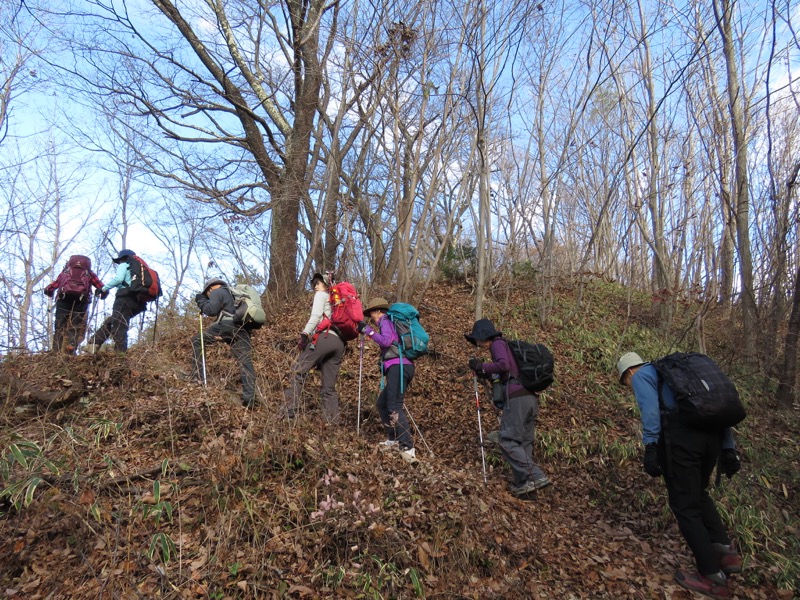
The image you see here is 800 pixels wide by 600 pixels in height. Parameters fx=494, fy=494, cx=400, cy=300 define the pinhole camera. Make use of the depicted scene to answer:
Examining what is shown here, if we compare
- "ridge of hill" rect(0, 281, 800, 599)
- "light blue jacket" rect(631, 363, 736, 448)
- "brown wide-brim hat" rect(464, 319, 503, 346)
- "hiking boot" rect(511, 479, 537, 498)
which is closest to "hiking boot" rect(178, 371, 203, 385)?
"ridge of hill" rect(0, 281, 800, 599)

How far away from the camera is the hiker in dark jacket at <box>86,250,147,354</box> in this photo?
6.74 meters

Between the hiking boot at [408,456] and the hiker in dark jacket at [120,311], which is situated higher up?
the hiker in dark jacket at [120,311]

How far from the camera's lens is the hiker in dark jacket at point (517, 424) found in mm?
5422

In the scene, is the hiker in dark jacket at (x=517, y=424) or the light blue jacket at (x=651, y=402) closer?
the light blue jacket at (x=651, y=402)

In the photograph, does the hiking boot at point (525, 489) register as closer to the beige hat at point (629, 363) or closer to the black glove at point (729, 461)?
the beige hat at point (629, 363)

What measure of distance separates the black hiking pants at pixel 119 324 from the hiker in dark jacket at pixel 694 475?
21.0 ft

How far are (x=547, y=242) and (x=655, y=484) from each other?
5.62 m

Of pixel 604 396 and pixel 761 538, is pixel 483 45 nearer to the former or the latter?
pixel 604 396

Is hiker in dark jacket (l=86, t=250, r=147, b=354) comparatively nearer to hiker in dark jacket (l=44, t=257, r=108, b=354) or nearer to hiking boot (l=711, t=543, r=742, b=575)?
hiker in dark jacket (l=44, t=257, r=108, b=354)

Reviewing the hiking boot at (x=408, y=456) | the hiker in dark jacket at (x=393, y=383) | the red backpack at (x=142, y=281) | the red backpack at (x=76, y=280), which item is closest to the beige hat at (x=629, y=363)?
the hiking boot at (x=408, y=456)

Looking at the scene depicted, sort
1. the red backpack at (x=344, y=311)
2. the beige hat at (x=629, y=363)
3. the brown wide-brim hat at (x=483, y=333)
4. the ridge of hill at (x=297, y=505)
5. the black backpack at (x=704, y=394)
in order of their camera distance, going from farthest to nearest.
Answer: the red backpack at (x=344, y=311), the brown wide-brim hat at (x=483, y=333), the beige hat at (x=629, y=363), the black backpack at (x=704, y=394), the ridge of hill at (x=297, y=505)

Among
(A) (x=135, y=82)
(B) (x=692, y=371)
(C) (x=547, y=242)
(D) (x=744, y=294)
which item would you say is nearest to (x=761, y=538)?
(B) (x=692, y=371)

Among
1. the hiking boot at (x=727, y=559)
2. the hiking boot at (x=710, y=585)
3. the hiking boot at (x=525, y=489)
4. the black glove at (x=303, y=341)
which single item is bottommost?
the hiking boot at (x=710, y=585)

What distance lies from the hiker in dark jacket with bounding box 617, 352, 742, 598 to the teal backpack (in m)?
2.55
